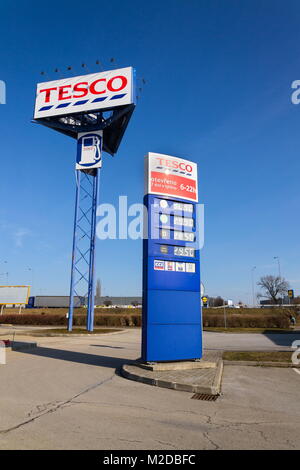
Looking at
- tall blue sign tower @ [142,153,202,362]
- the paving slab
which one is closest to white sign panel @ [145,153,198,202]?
tall blue sign tower @ [142,153,202,362]

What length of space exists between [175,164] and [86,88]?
18.4 m

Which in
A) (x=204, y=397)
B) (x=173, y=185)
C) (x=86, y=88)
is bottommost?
(x=204, y=397)

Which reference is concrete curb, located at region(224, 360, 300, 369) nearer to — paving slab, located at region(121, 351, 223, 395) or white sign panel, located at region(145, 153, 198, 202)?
paving slab, located at region(121, 351, 223, 395)

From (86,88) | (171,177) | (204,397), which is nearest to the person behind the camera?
(204,397)

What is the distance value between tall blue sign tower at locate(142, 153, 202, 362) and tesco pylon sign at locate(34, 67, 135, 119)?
16398 millimetres

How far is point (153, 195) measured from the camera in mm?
9711

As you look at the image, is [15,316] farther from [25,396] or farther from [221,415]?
[221,415]

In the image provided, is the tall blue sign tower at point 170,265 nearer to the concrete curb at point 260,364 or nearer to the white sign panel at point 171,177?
the white sign panel at point 171,177

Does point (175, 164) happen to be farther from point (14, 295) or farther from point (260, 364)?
point (14, 295)

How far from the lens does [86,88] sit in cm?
2502

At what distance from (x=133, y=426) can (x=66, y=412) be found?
4.43ft

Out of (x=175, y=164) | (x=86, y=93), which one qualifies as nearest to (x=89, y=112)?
(x=86, y=93)

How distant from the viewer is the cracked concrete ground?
404 cm
